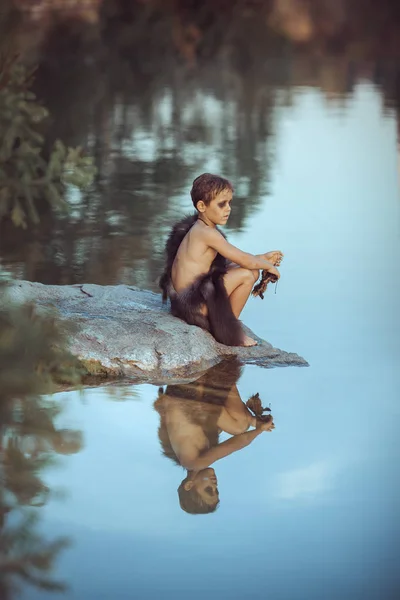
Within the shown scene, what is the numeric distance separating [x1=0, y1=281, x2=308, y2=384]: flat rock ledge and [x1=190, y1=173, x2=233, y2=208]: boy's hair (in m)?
0.62

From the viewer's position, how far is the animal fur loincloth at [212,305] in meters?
6.14

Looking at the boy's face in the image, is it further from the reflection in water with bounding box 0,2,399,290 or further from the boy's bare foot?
the reflection in water with bounding box 0,2,399,290

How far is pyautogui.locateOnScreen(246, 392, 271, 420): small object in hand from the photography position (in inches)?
214

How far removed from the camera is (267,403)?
18.2 ft

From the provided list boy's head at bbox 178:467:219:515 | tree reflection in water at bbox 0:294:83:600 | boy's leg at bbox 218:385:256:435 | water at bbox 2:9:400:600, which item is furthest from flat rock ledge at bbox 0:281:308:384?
tree reflection in water at bbox 0:294:83:600

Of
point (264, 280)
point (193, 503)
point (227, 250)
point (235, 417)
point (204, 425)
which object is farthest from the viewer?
point (264, 280)

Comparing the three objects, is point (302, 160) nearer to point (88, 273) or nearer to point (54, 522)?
point (88, 273)

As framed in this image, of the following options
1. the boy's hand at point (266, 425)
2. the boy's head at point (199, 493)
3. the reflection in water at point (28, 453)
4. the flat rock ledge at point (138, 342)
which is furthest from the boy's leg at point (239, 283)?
the reflection in water at point (28, 453)

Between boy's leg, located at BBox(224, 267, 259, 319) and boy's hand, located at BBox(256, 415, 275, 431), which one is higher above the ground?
boy's leg, located at BBox(224, 267, 259, 319)

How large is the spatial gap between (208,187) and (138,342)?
839 millimetres

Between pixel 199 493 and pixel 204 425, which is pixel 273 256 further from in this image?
pixel 199 493

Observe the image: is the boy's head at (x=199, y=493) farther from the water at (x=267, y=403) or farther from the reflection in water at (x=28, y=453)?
the reflection in water at (x=28, y=453)

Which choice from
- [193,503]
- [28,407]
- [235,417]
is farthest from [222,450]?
[28,407]

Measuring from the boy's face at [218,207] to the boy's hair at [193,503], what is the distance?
75.4 inches
